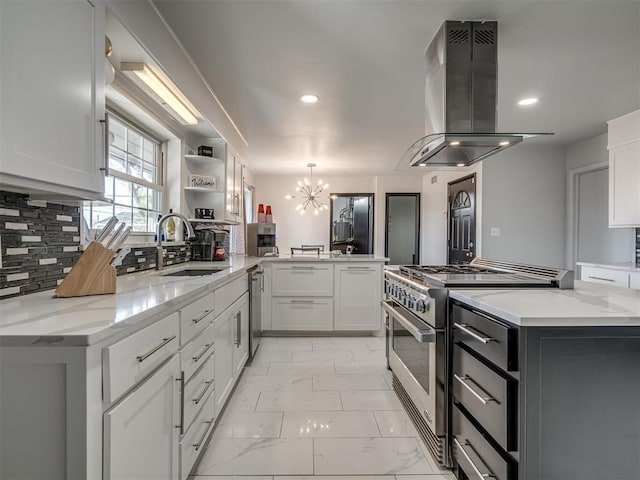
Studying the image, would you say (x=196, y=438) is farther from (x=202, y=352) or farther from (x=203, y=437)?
(x=202, y=352)

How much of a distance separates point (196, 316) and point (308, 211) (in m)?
5.58

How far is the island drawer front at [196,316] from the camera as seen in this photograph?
4.55 ft

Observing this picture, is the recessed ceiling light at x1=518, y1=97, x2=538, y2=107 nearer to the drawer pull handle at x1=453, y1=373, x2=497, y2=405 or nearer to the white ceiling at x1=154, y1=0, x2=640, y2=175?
the white ceiling at x1=154, y1=0, x2=640, y2=175

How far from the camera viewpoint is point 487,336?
4.17 ft

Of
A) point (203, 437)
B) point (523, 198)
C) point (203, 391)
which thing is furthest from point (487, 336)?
point (523, 198)

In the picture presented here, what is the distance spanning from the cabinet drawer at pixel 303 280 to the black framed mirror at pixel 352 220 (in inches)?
123

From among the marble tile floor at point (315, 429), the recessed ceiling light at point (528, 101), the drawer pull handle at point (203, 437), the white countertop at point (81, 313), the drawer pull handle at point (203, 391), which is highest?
Answer: the recessed ceiling light at point (528, 101)

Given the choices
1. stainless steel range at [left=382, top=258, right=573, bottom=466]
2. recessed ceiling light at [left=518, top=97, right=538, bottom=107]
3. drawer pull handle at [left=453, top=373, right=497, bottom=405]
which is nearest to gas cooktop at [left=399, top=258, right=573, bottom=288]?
stainless steel range at [left=382, top=258, right=573, bottom=466]

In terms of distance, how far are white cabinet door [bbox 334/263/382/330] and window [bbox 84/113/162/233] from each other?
2.10m

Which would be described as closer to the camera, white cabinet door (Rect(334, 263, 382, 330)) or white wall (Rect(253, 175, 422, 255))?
white cabinet door (Rect(334, 263, 382, 330))

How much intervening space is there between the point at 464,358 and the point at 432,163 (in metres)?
1.44

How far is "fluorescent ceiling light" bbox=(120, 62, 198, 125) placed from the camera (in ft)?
5.94

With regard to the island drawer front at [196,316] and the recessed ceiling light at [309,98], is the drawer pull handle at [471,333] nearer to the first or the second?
the island drawer front at [196,316]

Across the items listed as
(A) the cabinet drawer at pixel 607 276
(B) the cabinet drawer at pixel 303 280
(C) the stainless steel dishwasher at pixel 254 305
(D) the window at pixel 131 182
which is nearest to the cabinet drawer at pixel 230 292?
(C) the stainless steel dishwasher at pixel 254 305
